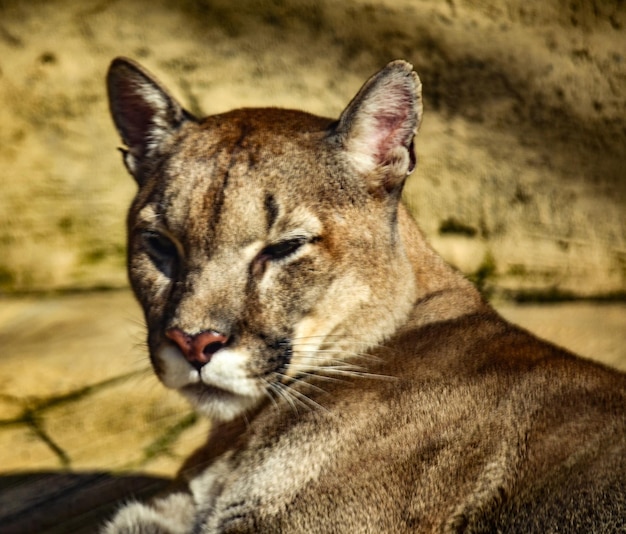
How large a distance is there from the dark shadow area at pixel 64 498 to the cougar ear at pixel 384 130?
1545 mm

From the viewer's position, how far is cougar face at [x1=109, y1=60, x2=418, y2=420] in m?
3.07

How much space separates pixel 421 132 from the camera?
5.14m

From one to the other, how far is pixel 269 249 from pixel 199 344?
402mm

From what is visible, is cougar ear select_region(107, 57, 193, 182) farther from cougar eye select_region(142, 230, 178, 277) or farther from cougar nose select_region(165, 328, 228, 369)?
cougar nose select_region(165, 328, 228, 369)

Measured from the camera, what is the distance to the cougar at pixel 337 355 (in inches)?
115

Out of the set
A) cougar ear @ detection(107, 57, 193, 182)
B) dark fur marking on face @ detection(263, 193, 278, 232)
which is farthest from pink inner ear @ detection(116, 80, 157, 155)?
dark fur marking on face @ detection(263, 193, 278, 232)

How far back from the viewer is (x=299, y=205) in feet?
10.6

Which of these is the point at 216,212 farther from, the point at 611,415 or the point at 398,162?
the point at 611,415

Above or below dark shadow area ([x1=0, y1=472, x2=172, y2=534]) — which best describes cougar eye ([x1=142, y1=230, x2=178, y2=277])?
above

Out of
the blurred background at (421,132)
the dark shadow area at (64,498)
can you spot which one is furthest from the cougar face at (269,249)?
the blurred background at (421,132)

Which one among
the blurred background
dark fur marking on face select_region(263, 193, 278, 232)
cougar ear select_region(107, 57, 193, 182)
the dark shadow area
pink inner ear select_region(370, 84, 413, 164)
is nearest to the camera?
dark fur marking on face select_region(263, 193, 278, 232)

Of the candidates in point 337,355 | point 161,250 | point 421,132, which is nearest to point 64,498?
point 161,250

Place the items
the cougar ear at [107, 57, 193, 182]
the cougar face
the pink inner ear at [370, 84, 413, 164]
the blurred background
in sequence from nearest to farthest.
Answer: the cougar face
the pink inner ear at [370, 84, 413, 164]
the cougar ear at [107, 57, 193, 182]
the blurred background

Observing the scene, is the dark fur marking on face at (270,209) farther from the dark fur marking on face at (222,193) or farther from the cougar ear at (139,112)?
the cougar ear at (139,112)
